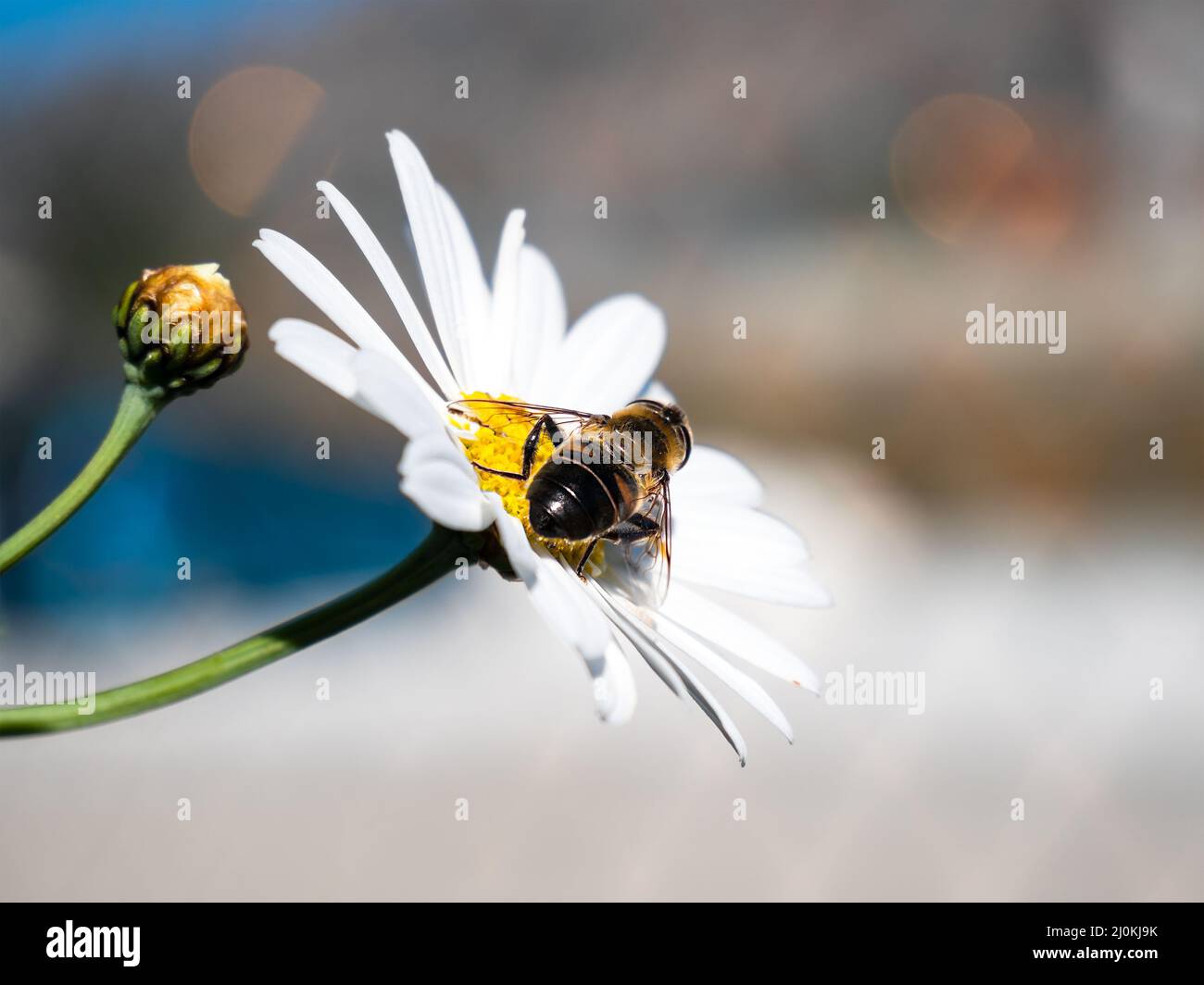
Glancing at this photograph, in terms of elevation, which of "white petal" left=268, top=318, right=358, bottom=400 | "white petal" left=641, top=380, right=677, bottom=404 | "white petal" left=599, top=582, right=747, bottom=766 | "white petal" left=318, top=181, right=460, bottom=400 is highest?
"white petal" left=318, top=181, right=460, bottom=400

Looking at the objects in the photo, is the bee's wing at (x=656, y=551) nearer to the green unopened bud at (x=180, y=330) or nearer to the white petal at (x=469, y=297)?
→ the white petal at (x=469, y=297)

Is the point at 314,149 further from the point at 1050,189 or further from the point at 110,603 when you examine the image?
the point at 1050,189

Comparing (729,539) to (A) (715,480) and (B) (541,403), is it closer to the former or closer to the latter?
(A) (715,480)

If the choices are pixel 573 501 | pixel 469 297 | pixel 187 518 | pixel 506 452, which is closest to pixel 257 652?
pixel 573 501

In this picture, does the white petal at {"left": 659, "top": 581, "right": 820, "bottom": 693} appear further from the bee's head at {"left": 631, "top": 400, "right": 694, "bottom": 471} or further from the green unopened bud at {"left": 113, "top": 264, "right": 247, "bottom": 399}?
the green unopened bud at {"left": 113, "top": 264, "right": 247, "bottom": 399}

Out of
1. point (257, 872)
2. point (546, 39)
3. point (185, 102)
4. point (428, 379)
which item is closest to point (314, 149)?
point (185, 102)

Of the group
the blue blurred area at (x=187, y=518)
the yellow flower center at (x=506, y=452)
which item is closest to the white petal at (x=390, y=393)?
the yellow flower center at (x=506, y=452)

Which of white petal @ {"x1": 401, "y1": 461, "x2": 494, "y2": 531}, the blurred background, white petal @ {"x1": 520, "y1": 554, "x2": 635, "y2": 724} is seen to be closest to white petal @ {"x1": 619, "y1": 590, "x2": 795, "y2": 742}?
white petal @ {"x1": 520, "y1": 554, "x2": 635, "y2": 724}
